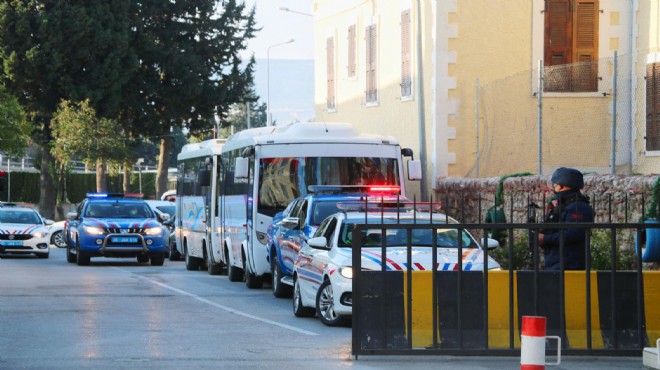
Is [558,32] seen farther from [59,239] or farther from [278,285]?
[59,239]

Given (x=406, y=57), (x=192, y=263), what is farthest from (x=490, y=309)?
(x=192, y=263)

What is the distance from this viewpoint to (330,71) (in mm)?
38719

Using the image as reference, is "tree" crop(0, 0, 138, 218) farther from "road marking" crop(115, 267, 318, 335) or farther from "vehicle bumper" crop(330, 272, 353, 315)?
"vehicle bumper" crop(330, 272, 353, 315)

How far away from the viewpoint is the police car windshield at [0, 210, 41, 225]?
3875cm

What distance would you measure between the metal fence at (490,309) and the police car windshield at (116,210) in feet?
71.4

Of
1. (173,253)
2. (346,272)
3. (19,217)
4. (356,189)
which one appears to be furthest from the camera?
(173,253)

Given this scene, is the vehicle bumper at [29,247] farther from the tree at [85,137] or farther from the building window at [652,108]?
the building window at [652,108]

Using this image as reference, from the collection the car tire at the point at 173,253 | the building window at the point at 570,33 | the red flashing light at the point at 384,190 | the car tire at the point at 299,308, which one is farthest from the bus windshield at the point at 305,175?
the car tire at the point at 173,253

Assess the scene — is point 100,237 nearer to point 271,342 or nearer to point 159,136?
point 271,342

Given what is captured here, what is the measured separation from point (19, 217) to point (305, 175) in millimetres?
16992

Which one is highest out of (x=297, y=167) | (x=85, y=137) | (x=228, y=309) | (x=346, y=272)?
(x=85, y=137)

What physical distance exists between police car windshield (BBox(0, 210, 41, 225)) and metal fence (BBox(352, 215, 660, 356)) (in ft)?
88.8

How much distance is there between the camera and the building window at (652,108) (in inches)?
969

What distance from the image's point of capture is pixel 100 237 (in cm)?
3294
